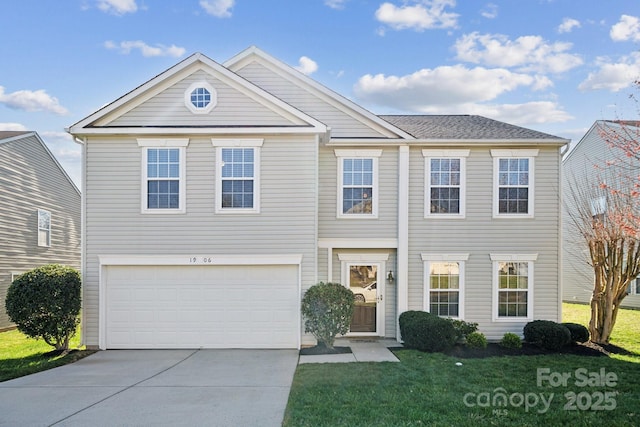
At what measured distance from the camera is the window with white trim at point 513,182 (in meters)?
13.1

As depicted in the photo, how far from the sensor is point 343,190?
42.8 ft

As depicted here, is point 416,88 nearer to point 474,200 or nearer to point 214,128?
point 474,200

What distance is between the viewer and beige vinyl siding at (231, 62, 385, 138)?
13.2m

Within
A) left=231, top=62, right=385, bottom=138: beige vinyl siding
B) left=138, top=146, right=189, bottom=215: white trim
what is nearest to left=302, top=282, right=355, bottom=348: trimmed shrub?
left=138, top=146, right=189, bottom=215: white trim

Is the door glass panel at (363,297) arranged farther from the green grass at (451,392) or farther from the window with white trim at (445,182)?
the window with white trim at (445,182)

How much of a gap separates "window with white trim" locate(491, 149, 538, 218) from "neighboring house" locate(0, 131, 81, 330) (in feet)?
50.9

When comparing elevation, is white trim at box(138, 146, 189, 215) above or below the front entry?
above

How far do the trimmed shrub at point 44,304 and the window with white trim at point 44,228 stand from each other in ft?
26.1

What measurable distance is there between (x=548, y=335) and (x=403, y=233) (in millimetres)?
4235

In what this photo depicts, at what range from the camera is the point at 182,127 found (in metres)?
11.8

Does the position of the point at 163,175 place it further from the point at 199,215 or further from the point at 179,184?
the point at 199,215

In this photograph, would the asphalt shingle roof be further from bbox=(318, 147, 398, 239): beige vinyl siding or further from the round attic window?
the round attic window

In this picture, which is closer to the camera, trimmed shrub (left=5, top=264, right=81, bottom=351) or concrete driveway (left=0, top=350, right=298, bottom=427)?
concrete driveway (left=0, top=350, right=298, bottom=427)

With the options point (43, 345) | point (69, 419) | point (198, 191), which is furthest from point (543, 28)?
point (43, 345)
